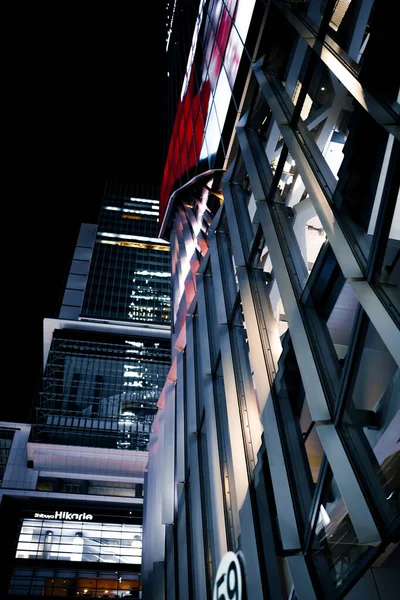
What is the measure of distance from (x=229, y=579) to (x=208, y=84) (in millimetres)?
18766

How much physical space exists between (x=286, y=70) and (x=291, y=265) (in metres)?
5.62

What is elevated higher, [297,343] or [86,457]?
[86,457]

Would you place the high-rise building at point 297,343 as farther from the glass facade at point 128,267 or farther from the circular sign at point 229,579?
the glass facade at point 128,267

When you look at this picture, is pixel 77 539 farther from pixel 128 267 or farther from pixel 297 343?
pixel 128 267

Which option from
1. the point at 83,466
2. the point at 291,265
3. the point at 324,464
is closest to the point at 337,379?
the point at 324,464

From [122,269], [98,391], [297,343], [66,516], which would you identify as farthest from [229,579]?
[122,269]

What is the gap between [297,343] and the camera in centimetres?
714

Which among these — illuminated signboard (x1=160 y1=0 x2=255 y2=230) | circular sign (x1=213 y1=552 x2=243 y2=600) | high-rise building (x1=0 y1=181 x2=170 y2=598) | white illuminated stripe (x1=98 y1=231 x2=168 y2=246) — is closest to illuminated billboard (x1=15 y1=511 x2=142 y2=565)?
high-rise building (x1=0 y1=181 x2=170 y2=598)

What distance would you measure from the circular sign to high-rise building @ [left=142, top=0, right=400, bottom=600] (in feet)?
0.16

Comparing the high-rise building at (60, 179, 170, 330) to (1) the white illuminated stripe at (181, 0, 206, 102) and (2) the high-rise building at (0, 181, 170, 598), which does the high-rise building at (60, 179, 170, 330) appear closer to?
(2) the high-rise building at (0, 181, 170, 598)

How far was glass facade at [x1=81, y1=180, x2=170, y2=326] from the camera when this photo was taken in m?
94.8

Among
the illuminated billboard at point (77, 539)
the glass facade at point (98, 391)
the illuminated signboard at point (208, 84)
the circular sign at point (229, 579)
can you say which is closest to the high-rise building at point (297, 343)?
the circular sign at point (229, 579)

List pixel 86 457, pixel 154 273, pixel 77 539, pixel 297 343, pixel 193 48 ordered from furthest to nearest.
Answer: pixel 154 273 → pixel 86 457 → pixel 77 539 → pixel 193 48 → pixel 297 343

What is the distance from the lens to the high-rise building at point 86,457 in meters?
50.9
